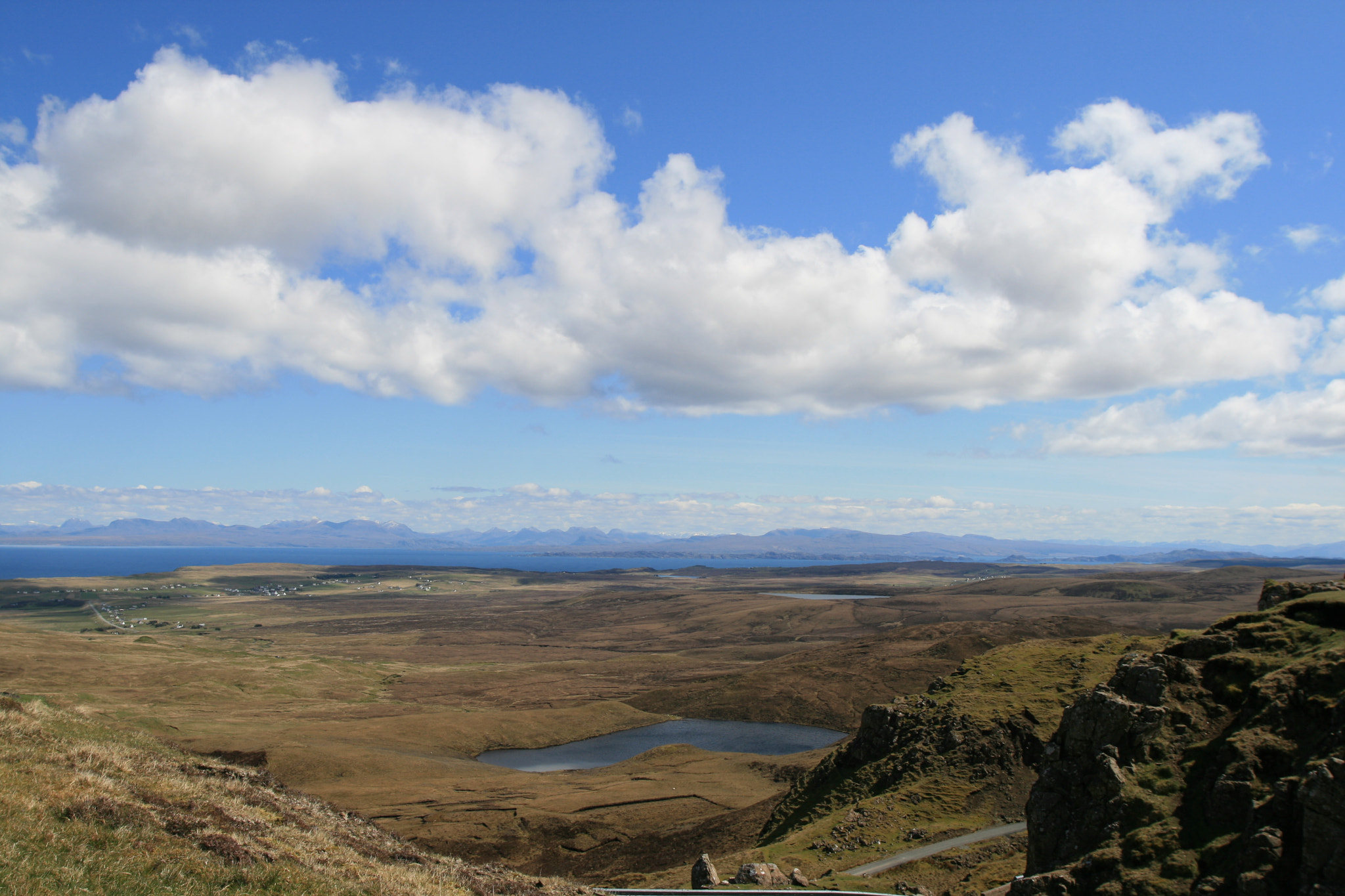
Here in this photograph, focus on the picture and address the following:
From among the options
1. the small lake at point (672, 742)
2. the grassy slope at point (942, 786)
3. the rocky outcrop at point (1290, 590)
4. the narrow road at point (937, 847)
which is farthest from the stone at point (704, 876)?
the small lake at point (672, 742)

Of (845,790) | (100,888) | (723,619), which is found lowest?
(723,619)

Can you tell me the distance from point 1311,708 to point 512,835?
3829 centimetres

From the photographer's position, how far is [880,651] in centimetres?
9644

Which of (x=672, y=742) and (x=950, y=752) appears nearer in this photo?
(x=950, y=752)

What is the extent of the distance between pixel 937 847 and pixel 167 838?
96.0 feet

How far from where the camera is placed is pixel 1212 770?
18234 mm

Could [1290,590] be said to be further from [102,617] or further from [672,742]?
[102,617]

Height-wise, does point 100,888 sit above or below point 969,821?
above

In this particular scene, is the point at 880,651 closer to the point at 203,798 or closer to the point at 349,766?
the point at 349,766

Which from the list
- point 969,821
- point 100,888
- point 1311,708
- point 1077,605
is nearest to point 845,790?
point 969,821

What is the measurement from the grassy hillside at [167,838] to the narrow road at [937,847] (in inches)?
561

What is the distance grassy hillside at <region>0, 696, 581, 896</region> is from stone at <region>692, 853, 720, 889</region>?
815 centimetres

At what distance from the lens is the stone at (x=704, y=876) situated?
1107 inches

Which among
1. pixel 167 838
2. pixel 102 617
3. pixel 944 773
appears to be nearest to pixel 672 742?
pixel 944 773
